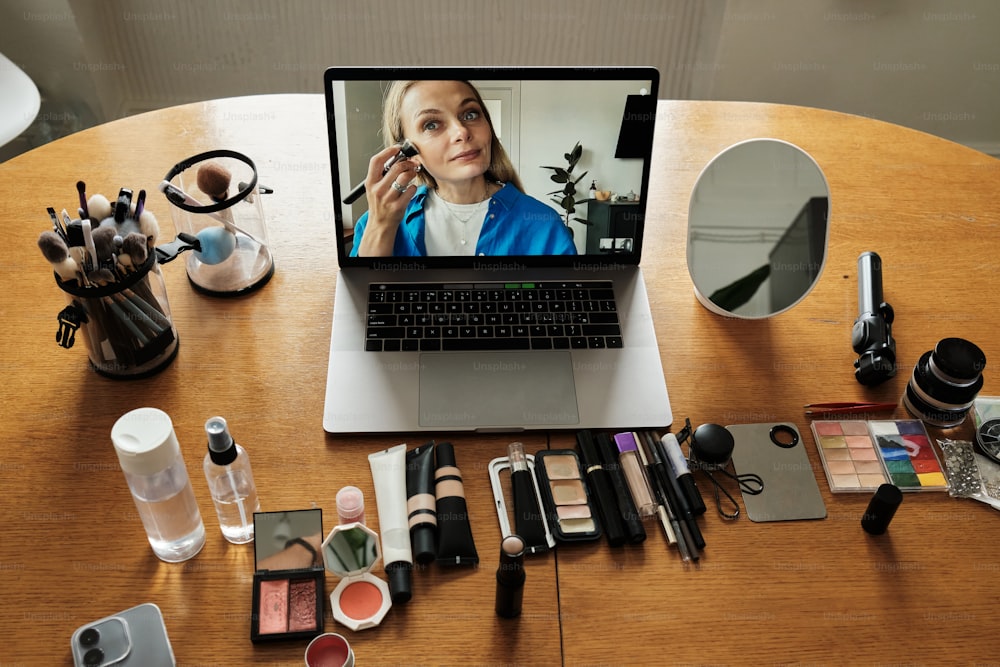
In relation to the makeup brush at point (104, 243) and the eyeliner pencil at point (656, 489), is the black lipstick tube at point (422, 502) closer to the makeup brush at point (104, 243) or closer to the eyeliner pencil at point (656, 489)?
the eyeliner pencil at point (656, 489)

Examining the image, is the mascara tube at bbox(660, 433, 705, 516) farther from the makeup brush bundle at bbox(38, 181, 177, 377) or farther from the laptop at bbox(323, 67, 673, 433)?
the makeup brush bundle at bbox(38, 181, 177, 377)

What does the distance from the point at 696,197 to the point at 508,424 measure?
1.34ft

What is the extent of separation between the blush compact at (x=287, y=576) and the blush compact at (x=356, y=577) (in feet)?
0.05

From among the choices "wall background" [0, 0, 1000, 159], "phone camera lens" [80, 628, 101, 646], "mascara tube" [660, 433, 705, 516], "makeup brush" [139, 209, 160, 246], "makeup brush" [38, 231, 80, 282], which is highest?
"wall background" [0, 0, 1000, 159]

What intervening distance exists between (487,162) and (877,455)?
0.59 m

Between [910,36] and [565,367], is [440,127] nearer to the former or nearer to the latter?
[565,367]

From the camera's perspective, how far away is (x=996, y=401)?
1.04 m

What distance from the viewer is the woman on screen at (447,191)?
3.46 feet

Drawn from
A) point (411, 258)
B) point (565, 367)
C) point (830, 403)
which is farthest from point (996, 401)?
point (411, 258)

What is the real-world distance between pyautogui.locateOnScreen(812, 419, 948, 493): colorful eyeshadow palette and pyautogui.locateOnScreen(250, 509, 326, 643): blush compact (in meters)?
0.57

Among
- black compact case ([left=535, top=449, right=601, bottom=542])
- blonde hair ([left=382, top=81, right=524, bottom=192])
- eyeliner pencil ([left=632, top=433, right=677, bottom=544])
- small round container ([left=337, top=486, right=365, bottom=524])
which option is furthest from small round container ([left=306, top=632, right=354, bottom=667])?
blonde hair ([left=382, top=81, right=524, bottom=192])

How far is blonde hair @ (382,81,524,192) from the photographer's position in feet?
3.42

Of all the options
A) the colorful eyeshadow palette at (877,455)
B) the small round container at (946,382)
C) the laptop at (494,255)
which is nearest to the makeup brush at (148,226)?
the laptop at (494,255)

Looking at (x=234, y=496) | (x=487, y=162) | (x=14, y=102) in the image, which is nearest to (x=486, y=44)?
(x=14, y=102)
